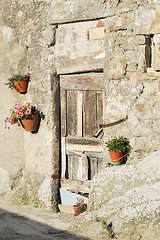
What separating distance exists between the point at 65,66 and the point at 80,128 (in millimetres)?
1010

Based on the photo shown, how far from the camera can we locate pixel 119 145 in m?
5.30

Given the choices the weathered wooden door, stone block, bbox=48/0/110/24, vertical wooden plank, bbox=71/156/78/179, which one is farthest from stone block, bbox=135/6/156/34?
vertical wooden plank, bbox=71/156/78/179

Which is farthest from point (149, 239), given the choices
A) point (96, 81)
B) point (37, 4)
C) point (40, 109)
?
point (37, 4)

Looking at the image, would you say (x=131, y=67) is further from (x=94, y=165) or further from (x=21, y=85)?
(x=21, y=85)

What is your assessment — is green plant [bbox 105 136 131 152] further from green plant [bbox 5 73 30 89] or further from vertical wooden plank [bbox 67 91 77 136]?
green plant [bbox 5 73 30 89]

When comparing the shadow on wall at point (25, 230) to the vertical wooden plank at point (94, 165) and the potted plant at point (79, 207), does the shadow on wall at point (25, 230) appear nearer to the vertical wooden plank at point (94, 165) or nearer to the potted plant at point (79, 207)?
the potted plant at point (79, 207)

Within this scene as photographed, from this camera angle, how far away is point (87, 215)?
4.82m

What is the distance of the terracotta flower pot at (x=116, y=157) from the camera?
209 inches

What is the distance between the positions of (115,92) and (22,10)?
2.28 meters

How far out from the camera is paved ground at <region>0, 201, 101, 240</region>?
4666mm

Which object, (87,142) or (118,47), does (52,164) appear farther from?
(118,47)

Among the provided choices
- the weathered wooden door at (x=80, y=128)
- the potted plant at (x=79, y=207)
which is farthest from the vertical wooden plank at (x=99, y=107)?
the potted plant at (x=79, y=207)

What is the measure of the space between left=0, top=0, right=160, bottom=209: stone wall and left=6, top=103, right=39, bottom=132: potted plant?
0.49 ft

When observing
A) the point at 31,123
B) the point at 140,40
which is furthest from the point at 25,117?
the point at 140,40
